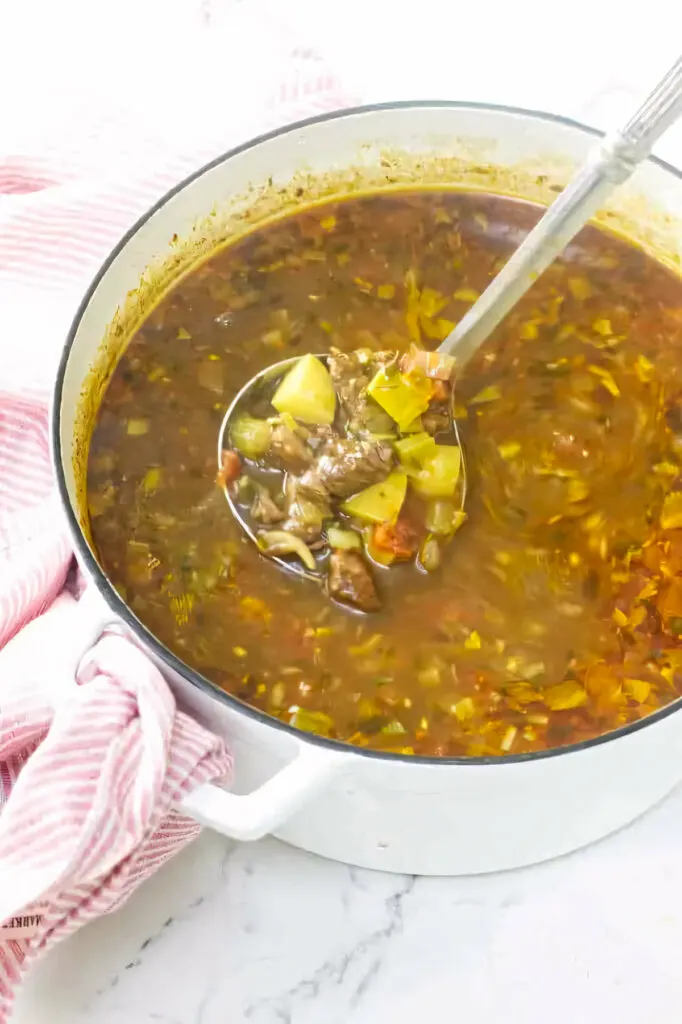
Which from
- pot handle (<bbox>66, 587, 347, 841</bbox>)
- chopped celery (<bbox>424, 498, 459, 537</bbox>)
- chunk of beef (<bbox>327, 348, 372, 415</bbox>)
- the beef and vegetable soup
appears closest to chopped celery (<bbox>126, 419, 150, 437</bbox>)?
the beef and vegetable soup

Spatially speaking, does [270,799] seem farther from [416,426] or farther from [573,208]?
[573,208]

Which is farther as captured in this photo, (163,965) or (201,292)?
(201,292)

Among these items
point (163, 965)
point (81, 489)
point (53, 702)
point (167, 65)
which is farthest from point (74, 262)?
point (163, 965)

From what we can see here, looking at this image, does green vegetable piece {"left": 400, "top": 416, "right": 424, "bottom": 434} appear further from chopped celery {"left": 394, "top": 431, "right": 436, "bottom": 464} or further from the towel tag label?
the towel tag label

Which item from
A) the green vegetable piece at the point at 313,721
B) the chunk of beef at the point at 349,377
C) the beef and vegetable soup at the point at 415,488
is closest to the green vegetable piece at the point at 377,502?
the beef and vegetable soup at the point at 415,488

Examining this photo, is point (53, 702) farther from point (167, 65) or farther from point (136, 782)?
point (167, 65)

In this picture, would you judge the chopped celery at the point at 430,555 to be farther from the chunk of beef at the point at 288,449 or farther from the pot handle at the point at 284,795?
the pot handle at the point at 284,795

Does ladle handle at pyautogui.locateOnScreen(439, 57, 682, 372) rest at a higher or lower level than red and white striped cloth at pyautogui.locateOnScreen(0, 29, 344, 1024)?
higher
